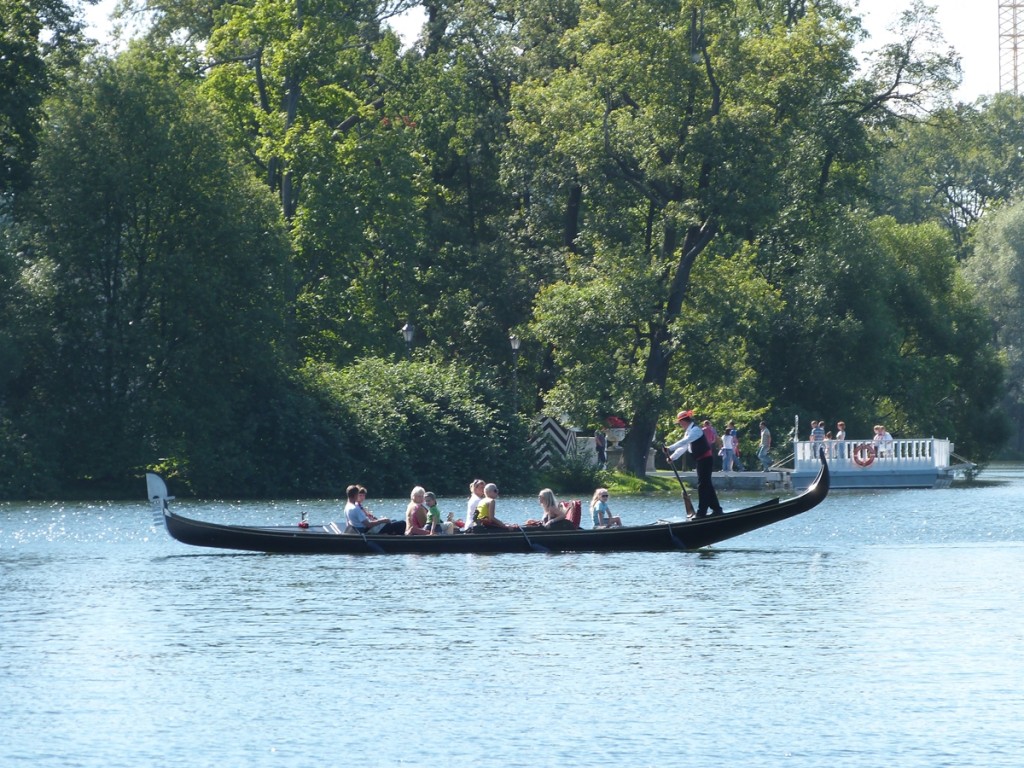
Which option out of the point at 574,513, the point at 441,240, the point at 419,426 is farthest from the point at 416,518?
the point at 441,240

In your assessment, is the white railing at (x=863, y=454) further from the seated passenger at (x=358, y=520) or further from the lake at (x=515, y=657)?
the seated passenger at (x=358, y=520)

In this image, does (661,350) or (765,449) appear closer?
(661,350)

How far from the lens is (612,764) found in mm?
15445

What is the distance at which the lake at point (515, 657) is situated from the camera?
1634 centimetres

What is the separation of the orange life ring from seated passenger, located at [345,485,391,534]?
2942cm

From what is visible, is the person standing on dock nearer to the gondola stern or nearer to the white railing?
the white railing

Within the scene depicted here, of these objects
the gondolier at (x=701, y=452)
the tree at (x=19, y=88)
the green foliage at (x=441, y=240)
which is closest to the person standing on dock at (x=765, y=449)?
the green foliage at (x=441, y=240)

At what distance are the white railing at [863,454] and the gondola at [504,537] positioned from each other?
26.0 metres

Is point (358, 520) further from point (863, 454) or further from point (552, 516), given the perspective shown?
point (863, 454)

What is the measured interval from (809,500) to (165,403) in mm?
24715

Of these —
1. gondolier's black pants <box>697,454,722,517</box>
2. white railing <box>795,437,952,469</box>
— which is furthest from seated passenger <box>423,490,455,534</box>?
white railing <box>795,437,952,469</box>

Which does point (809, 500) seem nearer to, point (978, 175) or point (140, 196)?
point (140, 196)

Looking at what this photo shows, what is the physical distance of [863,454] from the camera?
58.7 metres

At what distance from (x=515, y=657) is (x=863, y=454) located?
3911cm
